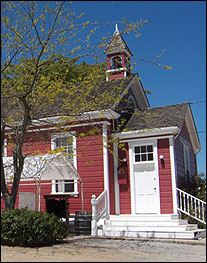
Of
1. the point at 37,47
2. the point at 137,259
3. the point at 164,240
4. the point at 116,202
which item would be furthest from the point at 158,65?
the point at 116,202

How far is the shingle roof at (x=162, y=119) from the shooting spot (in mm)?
13719

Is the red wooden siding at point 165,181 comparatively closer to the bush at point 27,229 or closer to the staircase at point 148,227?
the staircase at point 148,227

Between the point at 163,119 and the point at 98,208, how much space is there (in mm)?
4586

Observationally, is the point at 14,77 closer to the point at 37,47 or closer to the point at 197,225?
the point at 37,47

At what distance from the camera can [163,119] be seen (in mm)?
14312

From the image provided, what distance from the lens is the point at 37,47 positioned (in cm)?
934

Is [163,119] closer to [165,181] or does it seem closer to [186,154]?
[165,181]

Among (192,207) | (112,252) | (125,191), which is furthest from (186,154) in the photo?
(112,252)

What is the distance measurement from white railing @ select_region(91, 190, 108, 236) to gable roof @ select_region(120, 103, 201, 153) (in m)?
2.99

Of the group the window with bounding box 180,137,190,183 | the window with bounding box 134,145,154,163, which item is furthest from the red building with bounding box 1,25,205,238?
the window with bounding box 180,137,190,183

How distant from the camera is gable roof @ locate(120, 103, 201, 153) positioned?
1357 centimetres

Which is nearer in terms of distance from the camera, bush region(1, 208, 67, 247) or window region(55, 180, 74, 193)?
bush region(1, 208, 67, 247)

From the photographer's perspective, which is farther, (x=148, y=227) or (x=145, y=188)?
(x=145, y=188)

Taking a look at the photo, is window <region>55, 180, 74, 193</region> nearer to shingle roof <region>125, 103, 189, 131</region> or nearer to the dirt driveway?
shingle roof <region>125, 103, 189, 131</region>
